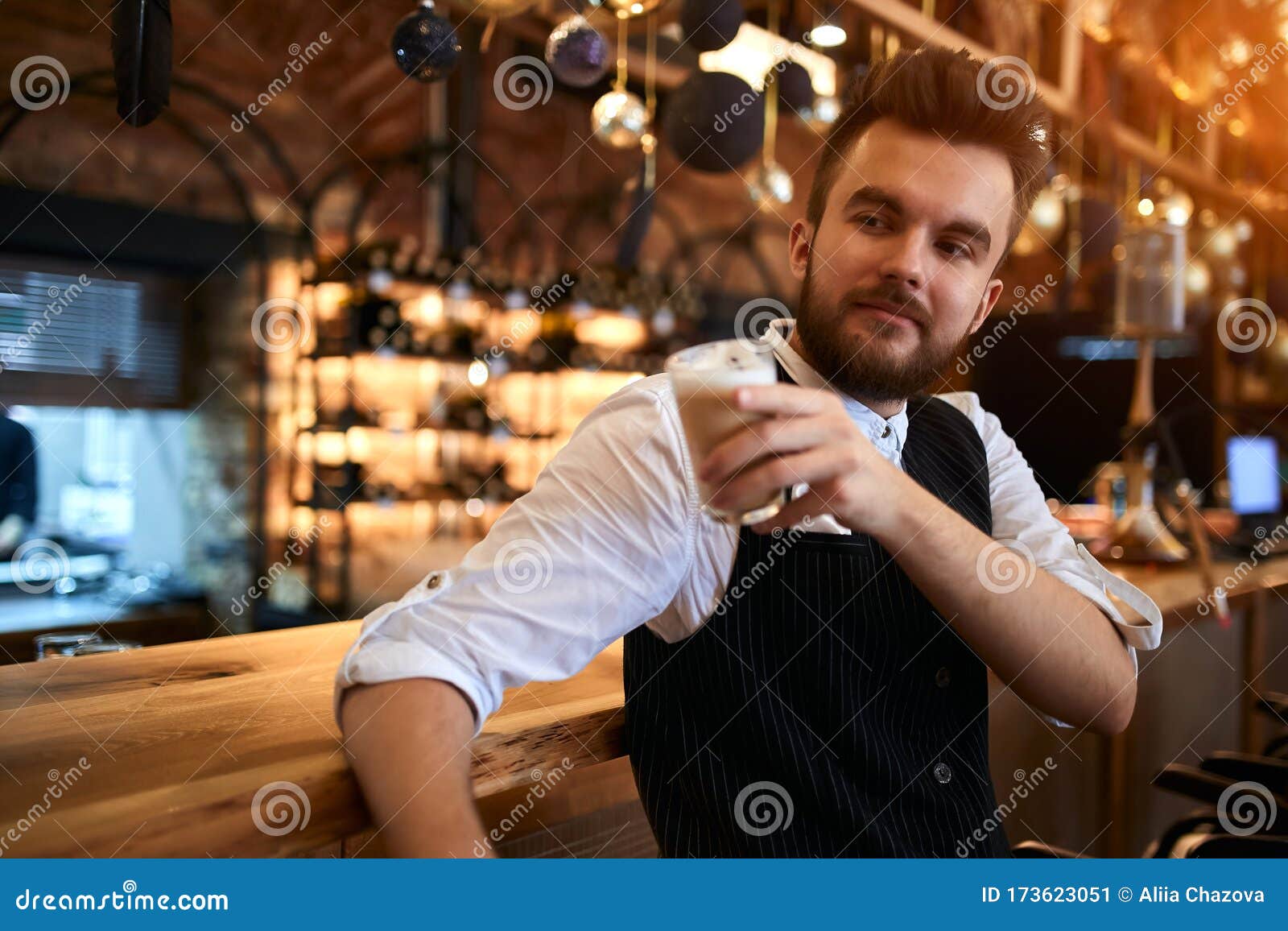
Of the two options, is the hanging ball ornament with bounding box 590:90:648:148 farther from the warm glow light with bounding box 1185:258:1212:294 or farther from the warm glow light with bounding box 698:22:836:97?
the warm glow light with bounding box 1185:258:1212:294

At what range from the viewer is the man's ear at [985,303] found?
1450mm

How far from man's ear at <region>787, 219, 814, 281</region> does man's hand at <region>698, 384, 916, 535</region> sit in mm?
552

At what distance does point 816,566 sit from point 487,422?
438cm

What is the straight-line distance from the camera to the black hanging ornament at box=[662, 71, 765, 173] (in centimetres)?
234

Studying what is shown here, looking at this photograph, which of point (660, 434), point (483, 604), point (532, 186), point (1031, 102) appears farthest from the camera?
point (532, 186)

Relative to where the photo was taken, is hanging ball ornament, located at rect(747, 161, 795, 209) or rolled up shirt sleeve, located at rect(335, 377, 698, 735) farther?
hanging ball ornament, located at rect(747, 161, 795, 209)

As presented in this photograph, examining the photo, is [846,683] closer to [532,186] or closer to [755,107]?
[755,107]

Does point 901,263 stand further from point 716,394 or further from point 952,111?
point 716,394

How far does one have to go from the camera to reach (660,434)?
115cm

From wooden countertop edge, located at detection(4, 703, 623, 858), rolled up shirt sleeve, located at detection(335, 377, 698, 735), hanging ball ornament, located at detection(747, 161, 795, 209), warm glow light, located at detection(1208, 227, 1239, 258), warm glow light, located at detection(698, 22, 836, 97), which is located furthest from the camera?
warm glow light, located at detection(1208, 227, 1239, 258)

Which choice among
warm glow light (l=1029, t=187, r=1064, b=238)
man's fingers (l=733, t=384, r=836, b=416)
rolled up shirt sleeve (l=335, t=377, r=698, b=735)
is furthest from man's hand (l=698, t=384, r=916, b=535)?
warm glow light (l=1029, t=187, r=1064, b=238)

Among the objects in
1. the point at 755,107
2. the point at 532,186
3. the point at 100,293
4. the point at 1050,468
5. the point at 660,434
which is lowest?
the point at 1050,468

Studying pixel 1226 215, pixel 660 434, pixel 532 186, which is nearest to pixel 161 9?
pixel 660 434

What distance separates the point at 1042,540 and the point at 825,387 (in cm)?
46
